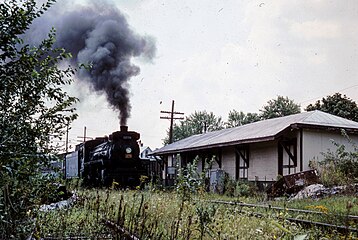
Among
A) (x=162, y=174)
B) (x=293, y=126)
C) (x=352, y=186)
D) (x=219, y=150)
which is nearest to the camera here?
(x=352, y=186)

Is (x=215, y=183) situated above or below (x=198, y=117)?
below

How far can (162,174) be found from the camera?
37.5 metres

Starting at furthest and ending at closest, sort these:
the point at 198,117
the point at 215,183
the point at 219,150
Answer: the point at 198,117, the point at 219,150, the point at 215,183

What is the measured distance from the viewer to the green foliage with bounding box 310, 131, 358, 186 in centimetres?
1622

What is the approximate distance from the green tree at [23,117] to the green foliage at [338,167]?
13.6 m

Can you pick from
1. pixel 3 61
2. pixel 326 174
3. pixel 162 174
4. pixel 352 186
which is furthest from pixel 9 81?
pixel 162 174

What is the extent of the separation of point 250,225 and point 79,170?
2064cm

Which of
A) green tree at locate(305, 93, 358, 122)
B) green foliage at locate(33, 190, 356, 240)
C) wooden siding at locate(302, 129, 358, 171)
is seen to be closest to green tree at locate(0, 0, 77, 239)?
green foliage at locate(33, 190, 356, 240)

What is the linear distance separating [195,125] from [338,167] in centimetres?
5973

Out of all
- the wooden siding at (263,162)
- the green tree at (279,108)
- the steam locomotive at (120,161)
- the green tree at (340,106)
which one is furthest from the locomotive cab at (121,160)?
the green tree at (279,108)

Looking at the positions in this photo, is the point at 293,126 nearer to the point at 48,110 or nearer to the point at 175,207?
the point at 175,207

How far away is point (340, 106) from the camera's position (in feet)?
154

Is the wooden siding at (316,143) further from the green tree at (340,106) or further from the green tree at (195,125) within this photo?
the green tree at (195,125)

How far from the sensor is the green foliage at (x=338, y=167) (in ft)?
53.2
